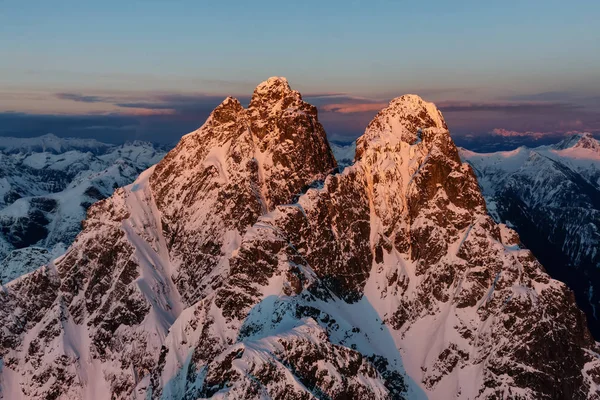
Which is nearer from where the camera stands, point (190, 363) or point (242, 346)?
point (242, 346)

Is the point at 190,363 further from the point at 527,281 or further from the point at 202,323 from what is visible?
the point at 527,281

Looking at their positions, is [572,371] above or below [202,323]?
below

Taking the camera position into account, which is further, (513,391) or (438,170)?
(438,170)

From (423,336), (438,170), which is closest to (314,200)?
(438,170)

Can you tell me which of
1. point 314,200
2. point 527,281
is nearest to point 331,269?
point 314,200

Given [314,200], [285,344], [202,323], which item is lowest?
[202,323]

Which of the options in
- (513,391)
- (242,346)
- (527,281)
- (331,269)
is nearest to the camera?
(242,346)

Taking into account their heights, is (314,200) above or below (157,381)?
above

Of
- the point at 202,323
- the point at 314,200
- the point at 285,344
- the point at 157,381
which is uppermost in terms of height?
the point at 314,200

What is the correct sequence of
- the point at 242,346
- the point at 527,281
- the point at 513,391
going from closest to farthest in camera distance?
the point at 242,346
the point at 513,391
the point at 527,281

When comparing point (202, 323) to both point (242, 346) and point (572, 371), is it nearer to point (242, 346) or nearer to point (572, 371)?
point (242, 346)
